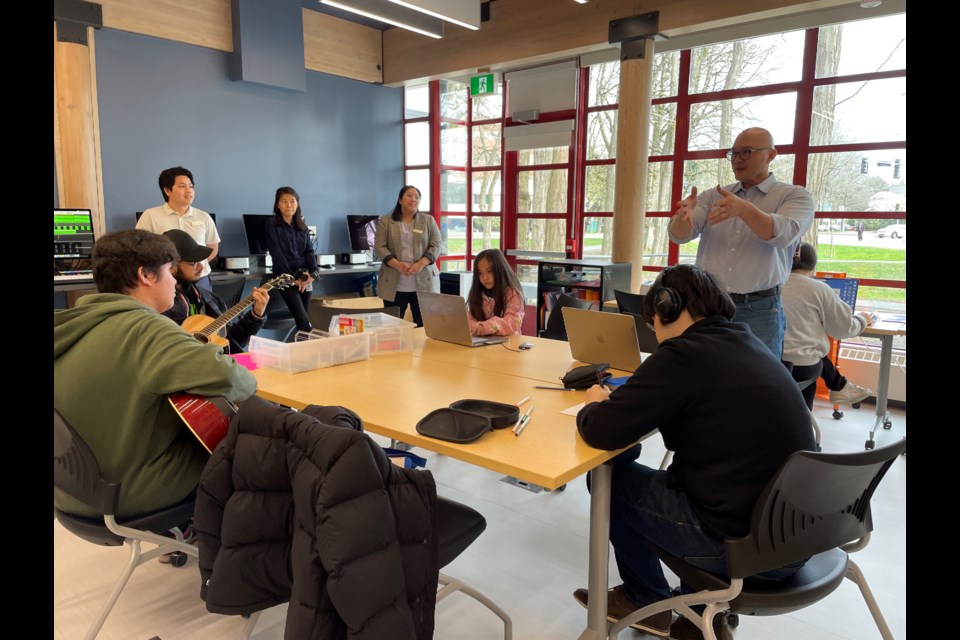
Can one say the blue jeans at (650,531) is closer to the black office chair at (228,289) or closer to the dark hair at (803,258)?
the dark hair at (803,258)

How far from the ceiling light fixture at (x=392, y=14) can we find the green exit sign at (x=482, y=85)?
50.2 inches

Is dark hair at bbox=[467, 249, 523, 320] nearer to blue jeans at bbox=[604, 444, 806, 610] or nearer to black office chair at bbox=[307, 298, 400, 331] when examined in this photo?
black office chair at bbox=[307, 298, 400, 331]

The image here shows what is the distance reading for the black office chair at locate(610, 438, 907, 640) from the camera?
1.33m

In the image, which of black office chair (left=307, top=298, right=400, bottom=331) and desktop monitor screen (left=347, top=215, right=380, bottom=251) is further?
desktop monitor screen (left=347, top=215, right=380, bottom=251)

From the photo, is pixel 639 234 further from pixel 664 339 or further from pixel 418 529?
pixel 418 529

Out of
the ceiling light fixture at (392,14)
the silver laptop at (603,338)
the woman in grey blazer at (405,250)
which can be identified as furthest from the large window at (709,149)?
the silver laptop at (603,338)

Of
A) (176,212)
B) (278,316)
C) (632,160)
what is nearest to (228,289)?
(176,212)

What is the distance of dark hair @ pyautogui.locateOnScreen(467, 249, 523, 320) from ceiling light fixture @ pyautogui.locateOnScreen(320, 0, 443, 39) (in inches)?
93.1

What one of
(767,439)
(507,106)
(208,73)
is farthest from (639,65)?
(767,439)

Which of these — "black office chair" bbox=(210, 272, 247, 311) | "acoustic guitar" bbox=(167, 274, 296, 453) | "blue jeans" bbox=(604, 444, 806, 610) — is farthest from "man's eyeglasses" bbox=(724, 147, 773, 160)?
"black office chair" bbox=(210, 272, 247, 311)

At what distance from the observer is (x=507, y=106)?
6.86m

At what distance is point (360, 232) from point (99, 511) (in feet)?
18.2

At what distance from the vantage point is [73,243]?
15.7 ft
